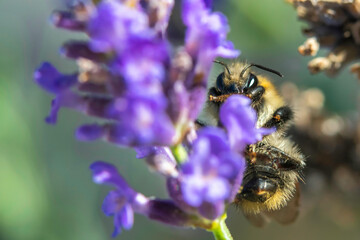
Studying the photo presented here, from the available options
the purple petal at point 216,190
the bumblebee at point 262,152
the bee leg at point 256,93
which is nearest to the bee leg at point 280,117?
the bumblebee at point 262,152

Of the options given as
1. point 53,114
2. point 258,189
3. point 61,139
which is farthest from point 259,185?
point 61,139

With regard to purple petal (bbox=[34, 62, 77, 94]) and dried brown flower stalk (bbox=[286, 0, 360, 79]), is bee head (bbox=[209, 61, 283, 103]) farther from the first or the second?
purple petal (bbox=[34, 62, 77, 94])

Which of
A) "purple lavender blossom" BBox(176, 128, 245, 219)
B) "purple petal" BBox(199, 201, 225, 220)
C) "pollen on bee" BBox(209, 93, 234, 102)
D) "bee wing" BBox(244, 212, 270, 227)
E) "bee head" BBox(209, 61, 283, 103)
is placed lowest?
"bee wing" BBox(244, 212, 270, 227)

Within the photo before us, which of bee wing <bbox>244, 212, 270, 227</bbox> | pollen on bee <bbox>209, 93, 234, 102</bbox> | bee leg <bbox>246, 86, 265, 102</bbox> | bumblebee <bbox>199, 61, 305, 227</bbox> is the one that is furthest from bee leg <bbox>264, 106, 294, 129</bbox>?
bee wing <bbox>244, 212, 270, 227</bbox>

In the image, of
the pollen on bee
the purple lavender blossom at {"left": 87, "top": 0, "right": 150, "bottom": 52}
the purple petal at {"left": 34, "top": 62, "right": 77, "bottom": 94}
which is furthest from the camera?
the pollen on bee

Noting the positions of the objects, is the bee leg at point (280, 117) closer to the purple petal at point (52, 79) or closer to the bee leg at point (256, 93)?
the bee leg at point (256, 93)

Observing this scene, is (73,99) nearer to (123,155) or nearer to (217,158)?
(217,158)

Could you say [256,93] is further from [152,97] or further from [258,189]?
[152,97]
